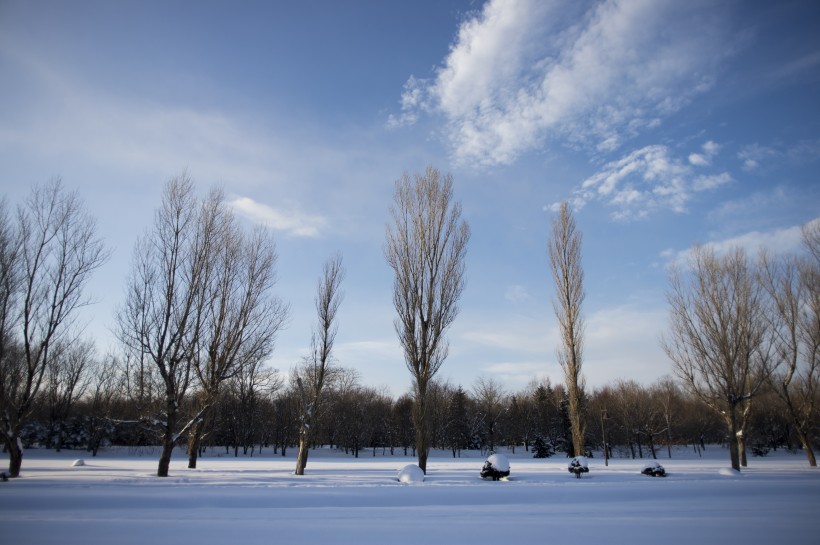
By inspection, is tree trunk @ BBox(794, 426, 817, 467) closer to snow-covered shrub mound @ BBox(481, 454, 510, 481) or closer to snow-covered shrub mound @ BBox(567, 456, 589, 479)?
snow-covered shrub mound @ BBox(567, 456, 589, 479)

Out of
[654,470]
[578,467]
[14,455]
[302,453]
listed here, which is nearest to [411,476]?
[302,453]

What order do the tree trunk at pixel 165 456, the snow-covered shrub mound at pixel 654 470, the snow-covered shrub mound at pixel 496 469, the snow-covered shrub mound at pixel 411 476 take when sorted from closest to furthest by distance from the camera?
1. the snow-covered shrub mound at pixel 411 476
2. the tree trunk at pixel 165 456
3. the snow-covered shrub mound at pixel 496 469
4. the snow-covered shrub mound at pixel 654 470

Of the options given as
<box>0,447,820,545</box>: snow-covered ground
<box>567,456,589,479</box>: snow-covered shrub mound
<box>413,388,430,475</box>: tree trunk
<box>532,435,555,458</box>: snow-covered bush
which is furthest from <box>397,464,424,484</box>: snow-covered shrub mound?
<box>532,435,555,458</box>: snow-covered bush

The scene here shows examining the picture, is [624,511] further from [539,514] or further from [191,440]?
[191,440]

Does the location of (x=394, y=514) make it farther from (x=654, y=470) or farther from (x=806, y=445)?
(x=806, y=445)

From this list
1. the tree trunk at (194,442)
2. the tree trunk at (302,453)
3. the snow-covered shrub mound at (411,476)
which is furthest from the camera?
the tree trunk at (194,442)

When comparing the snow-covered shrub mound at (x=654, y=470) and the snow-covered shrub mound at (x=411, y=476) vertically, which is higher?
the snow-covered shrub mound at (x=411, y=476)

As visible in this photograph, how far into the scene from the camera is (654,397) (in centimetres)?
5303

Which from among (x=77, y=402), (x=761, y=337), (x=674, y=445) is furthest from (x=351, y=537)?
(x=674, y=445)

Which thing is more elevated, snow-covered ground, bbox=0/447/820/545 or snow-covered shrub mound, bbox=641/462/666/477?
snow-covered ground, bbox=0/447/820/545

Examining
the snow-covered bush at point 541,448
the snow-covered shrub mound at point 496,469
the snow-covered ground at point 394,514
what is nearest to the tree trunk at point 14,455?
the snow-covered ground at point 394,514

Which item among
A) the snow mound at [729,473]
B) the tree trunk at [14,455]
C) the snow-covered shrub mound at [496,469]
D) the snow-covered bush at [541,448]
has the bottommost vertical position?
the snow-covered bush at [541,448]

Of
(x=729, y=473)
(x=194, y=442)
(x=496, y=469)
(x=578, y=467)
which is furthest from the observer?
(x=194, y=442)

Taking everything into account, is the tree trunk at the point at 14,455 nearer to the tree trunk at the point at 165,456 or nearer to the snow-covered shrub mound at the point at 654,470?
the tree trunk at the point at 165,456
